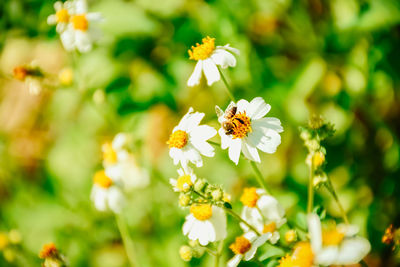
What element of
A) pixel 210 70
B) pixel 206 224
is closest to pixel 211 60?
pixel 210 70

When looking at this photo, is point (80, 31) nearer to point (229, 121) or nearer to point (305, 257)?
point (229, 121)

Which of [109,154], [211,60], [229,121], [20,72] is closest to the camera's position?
[229,121]

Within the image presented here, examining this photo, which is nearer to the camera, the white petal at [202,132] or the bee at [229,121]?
the bee at [229,121]

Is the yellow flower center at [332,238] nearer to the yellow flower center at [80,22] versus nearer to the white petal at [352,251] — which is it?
the white petal at [352,251]

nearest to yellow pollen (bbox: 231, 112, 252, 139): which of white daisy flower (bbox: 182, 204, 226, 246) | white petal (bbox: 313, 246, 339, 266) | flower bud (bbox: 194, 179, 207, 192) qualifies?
flower bud (bbox: 194, 179, 207, 192)

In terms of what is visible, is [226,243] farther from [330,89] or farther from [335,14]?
[335,14]

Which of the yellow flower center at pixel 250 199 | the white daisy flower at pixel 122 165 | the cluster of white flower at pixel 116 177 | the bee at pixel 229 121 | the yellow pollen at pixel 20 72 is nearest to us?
the bee at pixel 229 121

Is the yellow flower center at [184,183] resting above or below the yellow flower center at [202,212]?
above

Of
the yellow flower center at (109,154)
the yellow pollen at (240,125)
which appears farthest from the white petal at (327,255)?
the yellow flower center at (109,154)

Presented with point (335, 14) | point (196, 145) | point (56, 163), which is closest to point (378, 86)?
point (335, 14)
